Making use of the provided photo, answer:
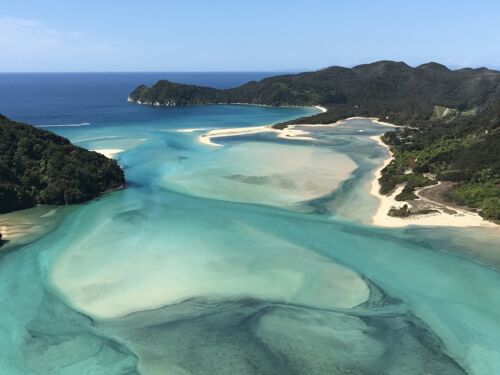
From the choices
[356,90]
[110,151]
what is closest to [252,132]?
[110,151]

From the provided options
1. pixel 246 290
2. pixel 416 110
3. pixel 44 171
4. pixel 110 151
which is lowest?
pixel 246 290

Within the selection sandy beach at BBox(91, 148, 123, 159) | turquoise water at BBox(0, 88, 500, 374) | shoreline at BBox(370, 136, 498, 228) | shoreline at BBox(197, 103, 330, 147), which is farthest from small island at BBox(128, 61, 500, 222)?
sandy beach at BBox(91, 148, 123, 159)

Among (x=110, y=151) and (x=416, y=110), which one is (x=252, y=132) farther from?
(x=416, y=110)

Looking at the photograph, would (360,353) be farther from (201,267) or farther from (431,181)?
(431,181)

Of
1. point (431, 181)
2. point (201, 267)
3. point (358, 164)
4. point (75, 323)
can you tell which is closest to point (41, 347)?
point (75, 323)

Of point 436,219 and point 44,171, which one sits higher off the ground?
point 44,171

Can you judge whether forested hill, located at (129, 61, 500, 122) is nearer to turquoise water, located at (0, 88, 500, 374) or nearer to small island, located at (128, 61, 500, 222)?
small island, located at (128, 61, 500, 222)
